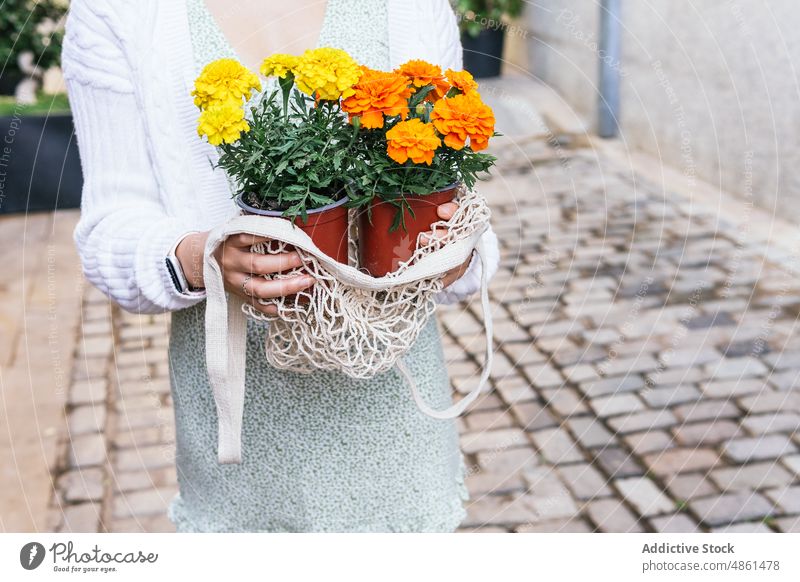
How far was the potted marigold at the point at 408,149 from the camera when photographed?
1.08 meters

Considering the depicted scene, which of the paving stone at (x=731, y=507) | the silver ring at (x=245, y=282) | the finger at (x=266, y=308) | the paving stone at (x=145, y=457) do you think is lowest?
the paving stone at (x=145, y=457)

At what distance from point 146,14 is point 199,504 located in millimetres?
809

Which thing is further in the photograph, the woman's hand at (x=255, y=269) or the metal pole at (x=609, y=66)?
the metal pole at (x=609, y=66)

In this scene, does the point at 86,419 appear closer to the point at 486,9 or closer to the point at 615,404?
the point at 615,404

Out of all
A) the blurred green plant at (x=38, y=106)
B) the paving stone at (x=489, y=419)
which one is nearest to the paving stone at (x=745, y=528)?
the paving stone at (x=489, y=419)

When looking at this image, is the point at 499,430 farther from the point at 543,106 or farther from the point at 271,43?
the point at 543,106

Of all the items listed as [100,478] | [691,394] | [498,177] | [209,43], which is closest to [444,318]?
[691,394]

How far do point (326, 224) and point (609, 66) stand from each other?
5.34m

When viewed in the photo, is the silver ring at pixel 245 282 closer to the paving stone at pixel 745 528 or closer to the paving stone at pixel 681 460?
the paving stone at pixel 745 528

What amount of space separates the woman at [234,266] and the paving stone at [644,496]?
127cm

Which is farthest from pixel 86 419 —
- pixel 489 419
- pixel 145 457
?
pixel 489 419

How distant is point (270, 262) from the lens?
42.3 inches

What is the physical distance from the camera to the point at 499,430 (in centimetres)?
306

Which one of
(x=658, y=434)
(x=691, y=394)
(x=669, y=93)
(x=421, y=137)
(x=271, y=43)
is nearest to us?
(x=421, y=137)
